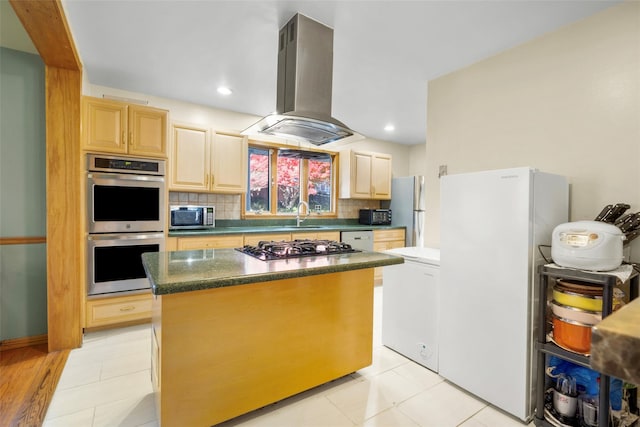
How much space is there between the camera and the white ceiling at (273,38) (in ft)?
6.59

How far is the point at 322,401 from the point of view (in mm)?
1949

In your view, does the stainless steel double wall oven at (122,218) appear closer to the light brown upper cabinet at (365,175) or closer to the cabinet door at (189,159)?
the cabinet door at (189,159)

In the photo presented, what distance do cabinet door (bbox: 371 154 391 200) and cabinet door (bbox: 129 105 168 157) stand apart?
10.7 feet

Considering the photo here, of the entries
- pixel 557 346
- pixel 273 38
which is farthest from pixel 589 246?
pixel 273 38

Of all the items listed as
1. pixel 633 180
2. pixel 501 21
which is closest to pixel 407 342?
pixel 633 180

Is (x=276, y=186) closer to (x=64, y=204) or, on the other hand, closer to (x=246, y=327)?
(x=64, y=204)

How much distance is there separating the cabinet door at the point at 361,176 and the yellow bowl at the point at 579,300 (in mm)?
3458

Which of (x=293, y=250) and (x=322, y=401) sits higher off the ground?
(x=293, y=250)

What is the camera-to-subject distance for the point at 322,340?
203cm

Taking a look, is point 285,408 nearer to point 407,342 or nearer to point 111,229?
point 407,342

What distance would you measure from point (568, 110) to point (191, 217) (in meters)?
3.70

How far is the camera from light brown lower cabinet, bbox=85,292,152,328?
2855 mm

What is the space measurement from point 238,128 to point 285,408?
344 centimetres

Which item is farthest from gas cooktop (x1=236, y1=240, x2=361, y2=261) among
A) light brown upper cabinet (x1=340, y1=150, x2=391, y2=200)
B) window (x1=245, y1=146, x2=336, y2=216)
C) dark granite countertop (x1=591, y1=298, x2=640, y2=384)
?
light brown upper cabinet (x1=340, y1=150, x2=391, y2=200)
